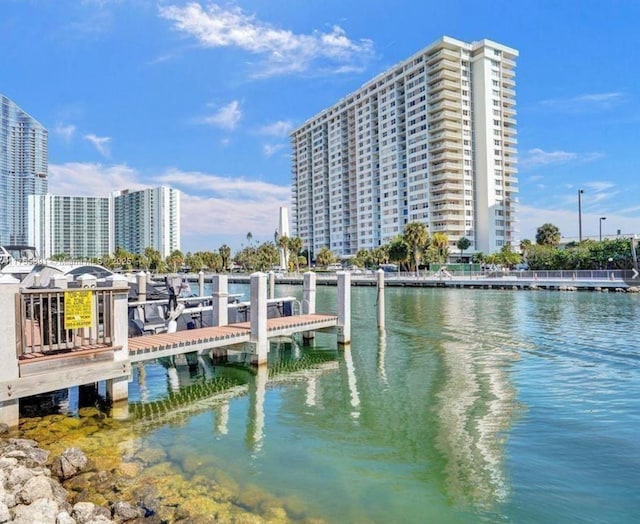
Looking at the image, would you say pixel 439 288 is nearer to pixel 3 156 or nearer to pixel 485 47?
pixel 485 47

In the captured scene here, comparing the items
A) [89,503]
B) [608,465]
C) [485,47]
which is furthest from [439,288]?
[485,47]

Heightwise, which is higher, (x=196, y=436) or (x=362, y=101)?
A: (x=362, y=101)

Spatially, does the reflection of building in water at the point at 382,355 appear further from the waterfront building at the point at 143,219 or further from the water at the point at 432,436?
the waterfront building at the point at 143,219

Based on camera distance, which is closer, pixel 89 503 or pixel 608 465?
pixel 89 503

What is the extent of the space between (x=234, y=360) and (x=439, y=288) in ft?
153

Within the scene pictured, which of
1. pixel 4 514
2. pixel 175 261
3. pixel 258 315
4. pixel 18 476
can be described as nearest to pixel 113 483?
pixel 18 476

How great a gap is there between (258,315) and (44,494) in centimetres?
872

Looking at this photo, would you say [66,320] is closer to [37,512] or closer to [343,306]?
[37,512]

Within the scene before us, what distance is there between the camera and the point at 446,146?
10344 centimetres

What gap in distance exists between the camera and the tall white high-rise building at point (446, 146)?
104m

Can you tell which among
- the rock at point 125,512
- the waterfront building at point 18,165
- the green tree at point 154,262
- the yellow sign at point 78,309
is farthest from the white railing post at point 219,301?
the green tree at point 154,262

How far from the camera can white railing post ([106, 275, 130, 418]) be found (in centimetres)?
1036

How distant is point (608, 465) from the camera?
7.74 m

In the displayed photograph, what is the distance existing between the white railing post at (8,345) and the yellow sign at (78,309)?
105 centimetres
